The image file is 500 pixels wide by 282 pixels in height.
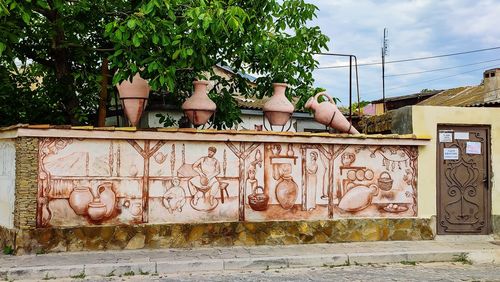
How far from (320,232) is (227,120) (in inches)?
129

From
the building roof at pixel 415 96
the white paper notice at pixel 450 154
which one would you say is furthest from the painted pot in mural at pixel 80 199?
the building roof at pixel 415 96

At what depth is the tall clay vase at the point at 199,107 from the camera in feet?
30.2

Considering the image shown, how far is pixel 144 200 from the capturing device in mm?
8500

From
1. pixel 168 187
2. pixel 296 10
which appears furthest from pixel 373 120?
pixel 168 187

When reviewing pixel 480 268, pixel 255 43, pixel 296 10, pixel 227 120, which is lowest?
pixel 480 268

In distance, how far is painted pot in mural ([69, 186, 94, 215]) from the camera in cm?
813

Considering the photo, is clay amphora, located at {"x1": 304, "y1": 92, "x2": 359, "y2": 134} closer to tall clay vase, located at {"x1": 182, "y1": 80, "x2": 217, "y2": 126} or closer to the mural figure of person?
the mural figure of person

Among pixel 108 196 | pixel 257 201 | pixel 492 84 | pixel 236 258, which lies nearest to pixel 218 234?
pixel 257 201

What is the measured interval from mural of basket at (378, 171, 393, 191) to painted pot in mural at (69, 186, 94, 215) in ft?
17.1

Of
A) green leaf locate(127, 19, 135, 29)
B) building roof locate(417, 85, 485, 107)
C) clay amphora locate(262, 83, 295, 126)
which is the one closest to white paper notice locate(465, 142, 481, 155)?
clay amphora locate(262, 83, 295, 126)

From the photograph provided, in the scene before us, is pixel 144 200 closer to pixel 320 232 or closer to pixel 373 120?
pixel 320 232

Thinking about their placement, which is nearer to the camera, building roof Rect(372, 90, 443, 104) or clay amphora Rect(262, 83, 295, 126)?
clay amphora Rect(262, 83, 295, 126)

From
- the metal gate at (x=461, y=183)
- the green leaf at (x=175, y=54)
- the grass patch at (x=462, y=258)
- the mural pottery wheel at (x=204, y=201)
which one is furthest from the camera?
the metal gate at (x=461, y=183)

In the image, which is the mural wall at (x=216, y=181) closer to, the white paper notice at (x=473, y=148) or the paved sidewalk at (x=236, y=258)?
the paved sidewalk at (x=236, y=258)
